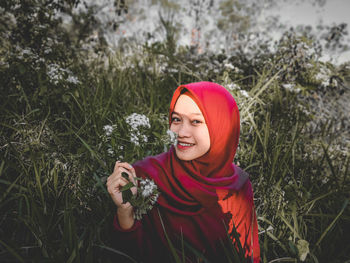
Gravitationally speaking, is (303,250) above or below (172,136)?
below

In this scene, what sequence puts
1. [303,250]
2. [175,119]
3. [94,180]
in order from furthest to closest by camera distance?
[94,180] → [175,119] → [303,250]

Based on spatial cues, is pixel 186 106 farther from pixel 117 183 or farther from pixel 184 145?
pixel 117 183

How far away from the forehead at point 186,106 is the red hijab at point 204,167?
0.07ft

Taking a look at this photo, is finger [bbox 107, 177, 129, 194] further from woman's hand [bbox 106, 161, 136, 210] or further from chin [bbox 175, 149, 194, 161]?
chin [bbox 175, 149, 194, 161]

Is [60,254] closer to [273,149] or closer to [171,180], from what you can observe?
[171,180]

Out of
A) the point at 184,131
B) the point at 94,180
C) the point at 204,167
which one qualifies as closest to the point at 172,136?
the point at 184,131

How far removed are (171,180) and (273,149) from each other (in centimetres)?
101

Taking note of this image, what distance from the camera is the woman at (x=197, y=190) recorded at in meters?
1.05

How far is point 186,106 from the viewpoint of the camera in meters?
1.06

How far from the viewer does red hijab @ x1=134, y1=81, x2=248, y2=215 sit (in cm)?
105

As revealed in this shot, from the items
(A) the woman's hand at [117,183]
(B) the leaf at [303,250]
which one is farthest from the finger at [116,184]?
(B) the leaf at [303,250]

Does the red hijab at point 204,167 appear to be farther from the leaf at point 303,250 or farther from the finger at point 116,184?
the leaf at point 303,250

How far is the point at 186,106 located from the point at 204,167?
317mm

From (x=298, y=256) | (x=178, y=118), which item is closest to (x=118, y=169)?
(x=178, y=118)
